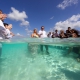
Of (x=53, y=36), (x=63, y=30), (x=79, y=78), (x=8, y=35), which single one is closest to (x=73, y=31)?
(x=63, y=30)

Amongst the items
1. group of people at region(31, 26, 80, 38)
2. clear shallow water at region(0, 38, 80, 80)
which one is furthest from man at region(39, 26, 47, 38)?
clear shallow water at region(0, 38, 80, 80)

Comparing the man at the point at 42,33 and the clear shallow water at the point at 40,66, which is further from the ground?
the man at the point at 42,33

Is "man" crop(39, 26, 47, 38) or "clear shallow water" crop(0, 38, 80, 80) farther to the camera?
"man" crop(39, 26, 47, 38)

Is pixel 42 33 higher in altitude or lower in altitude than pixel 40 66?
higher

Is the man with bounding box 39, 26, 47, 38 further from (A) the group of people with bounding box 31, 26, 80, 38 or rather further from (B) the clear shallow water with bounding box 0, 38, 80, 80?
(B) the clear shallow water with bounding box 0, 38, 80, 80

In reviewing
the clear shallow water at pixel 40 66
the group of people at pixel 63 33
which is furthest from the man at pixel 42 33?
the clear shallow water at pixel 40 66

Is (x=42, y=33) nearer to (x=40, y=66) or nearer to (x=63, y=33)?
(x=63, y=33)

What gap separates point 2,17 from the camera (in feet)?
20.6

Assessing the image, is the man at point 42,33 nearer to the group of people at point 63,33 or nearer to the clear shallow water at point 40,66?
the group of people at point 63,33

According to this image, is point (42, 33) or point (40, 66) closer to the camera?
point (40, 66)

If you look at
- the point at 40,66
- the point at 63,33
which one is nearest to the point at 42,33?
the point at 63,33

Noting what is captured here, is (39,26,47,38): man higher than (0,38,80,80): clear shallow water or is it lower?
higher

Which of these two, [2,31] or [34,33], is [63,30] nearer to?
[34,33]

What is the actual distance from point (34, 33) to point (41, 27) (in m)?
1.21
